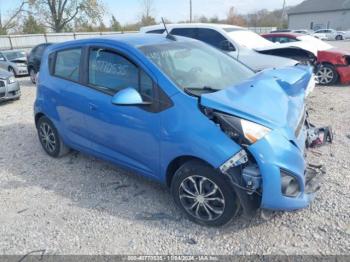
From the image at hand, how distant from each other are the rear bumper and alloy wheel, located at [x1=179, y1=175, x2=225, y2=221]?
288 inches

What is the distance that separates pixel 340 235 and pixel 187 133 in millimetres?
1602

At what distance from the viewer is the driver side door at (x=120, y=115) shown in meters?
3.07

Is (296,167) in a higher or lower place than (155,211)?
higher

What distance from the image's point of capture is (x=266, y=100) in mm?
2920

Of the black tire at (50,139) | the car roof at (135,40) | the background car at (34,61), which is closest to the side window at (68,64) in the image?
the car roof at (135,40)

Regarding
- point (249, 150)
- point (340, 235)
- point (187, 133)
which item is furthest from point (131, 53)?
point (340, 235)

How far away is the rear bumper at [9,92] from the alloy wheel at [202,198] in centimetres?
732

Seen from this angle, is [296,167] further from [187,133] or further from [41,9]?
[41,9]

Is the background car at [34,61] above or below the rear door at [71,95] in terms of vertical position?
below

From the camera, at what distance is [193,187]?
293cm

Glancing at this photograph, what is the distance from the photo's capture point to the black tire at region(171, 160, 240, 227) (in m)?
2.73

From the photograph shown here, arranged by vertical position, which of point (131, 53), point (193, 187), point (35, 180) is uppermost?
point (131, 53)

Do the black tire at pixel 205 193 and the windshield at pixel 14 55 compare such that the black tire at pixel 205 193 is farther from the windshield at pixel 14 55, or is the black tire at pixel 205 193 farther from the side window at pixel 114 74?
the windshield at pixel 14 55

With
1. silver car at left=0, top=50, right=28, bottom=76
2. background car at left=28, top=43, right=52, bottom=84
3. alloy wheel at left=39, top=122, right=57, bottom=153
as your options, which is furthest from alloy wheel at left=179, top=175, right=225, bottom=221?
silver car at left=0, top=50, right=28, bottom=76
